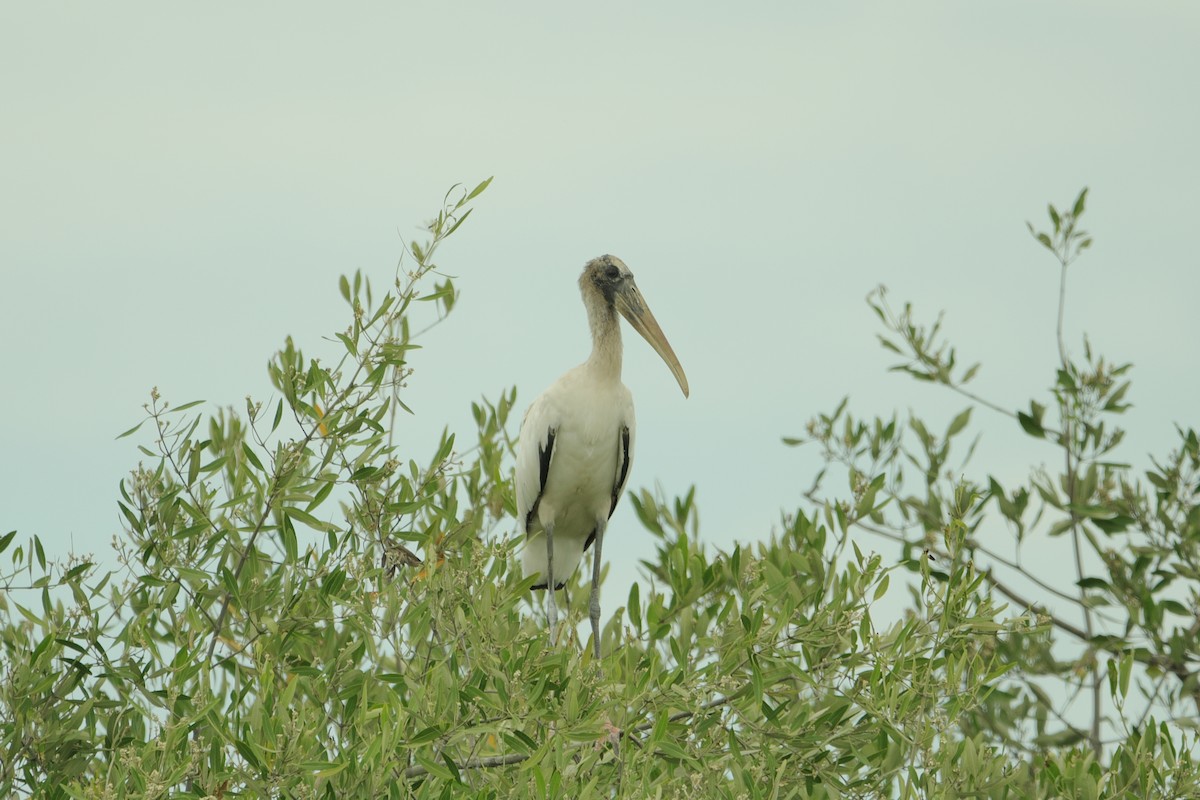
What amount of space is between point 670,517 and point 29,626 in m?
2.89

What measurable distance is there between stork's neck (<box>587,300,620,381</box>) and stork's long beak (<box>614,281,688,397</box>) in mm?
85

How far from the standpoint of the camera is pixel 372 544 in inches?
193

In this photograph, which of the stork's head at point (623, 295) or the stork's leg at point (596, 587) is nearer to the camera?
the stork's leg at point (596, 587)

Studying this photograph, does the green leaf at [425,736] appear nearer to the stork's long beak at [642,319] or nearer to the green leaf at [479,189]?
the green leaf at [479,189]

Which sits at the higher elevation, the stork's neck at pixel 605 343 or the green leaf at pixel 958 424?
the stork's neck at pixel 605 343

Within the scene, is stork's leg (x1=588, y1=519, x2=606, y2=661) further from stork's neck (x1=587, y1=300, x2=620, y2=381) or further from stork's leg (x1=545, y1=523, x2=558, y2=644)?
stork's neck (x1=587, y1=300, x2=620, y2=381)

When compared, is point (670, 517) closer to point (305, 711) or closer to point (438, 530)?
point (438, 530)

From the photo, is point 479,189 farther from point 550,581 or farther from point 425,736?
point 550,581

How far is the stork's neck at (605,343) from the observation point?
28.1ft

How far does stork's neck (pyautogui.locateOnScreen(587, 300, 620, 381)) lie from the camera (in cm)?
855

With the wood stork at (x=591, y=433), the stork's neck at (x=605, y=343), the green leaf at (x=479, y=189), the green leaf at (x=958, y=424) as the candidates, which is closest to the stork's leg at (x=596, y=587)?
the wood stork at (x=591, y=433)

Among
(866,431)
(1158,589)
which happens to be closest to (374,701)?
(866,431)

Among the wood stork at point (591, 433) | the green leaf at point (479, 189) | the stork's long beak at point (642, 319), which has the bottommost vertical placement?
the green leaf at point (479, 189)

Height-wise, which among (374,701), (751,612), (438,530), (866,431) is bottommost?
(374,701)
